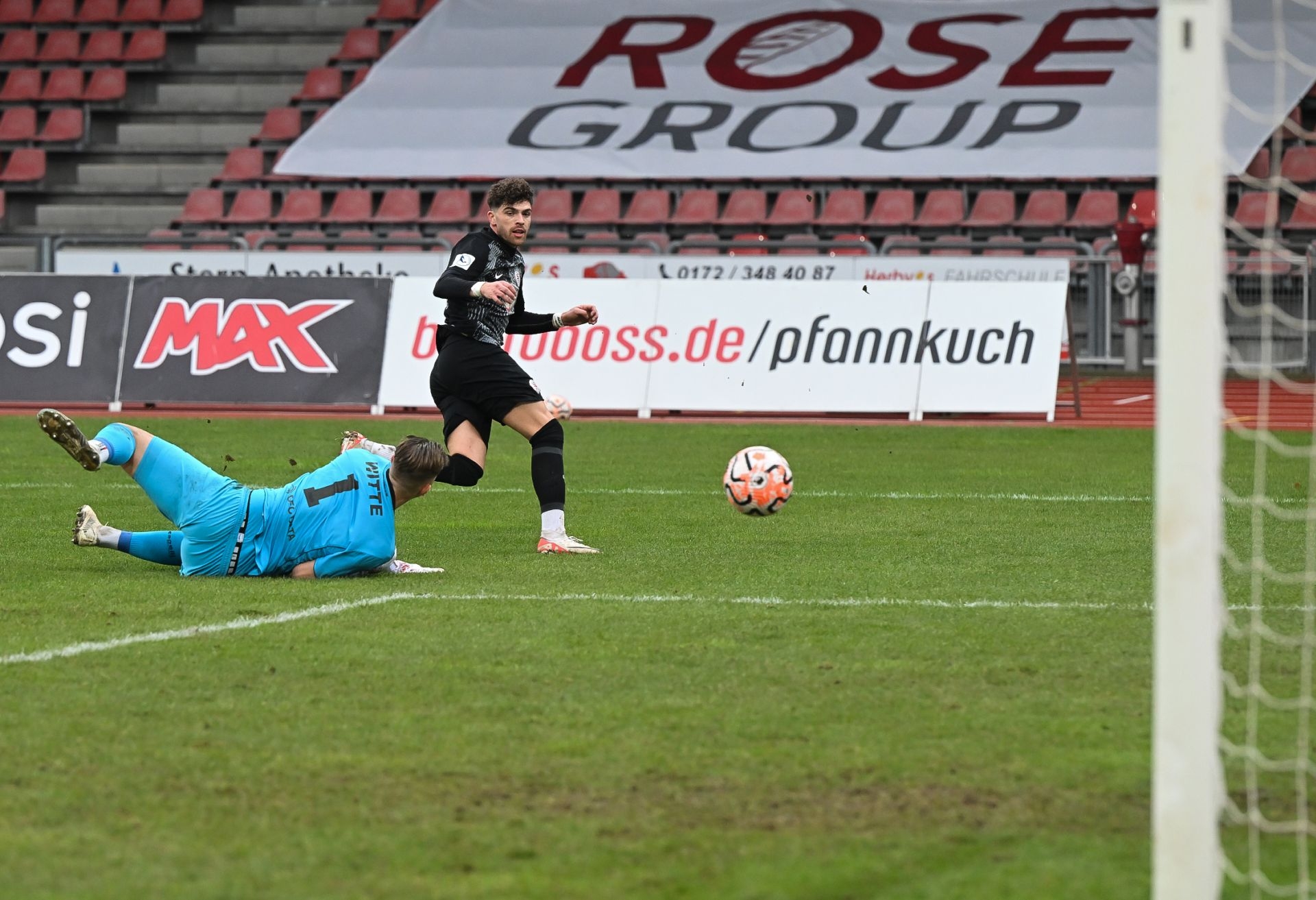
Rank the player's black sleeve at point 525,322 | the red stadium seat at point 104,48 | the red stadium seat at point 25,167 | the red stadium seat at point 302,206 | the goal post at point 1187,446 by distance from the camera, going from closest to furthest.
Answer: the goal post at point 1187,446 → the player's black sleeve at point 525,322 → the red stadium seat at point 302,206 → the red stadium seat at point 25,167 → the red stadium seat at point 104,48

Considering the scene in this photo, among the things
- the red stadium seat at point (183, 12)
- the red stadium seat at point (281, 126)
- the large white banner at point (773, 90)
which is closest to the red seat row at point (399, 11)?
the large white banner at point (773, 90)

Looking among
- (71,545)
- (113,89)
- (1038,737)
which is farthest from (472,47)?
(1038,737)

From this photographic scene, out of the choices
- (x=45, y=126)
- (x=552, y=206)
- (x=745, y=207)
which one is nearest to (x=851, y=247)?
(x=745, y=207)

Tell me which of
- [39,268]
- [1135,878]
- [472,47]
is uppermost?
[472,47]

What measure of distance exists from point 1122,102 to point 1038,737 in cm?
2364

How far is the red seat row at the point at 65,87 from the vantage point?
99.7 feet

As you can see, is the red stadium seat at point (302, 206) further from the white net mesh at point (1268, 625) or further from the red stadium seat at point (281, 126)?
the white net mesh at point (1268, 625)

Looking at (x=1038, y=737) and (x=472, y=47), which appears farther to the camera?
(x=472, y=47)

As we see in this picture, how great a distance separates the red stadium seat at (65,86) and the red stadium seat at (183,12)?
1.62 m

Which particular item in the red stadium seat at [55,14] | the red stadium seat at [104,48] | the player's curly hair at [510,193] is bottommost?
the player's curly hair at [510,193]

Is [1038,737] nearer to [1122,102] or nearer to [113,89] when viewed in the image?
[1122,102]

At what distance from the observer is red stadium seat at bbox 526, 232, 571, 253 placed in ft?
76.8

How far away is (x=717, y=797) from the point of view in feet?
14.5

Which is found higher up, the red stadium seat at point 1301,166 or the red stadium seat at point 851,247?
the red stadium seat at point 1301,166
